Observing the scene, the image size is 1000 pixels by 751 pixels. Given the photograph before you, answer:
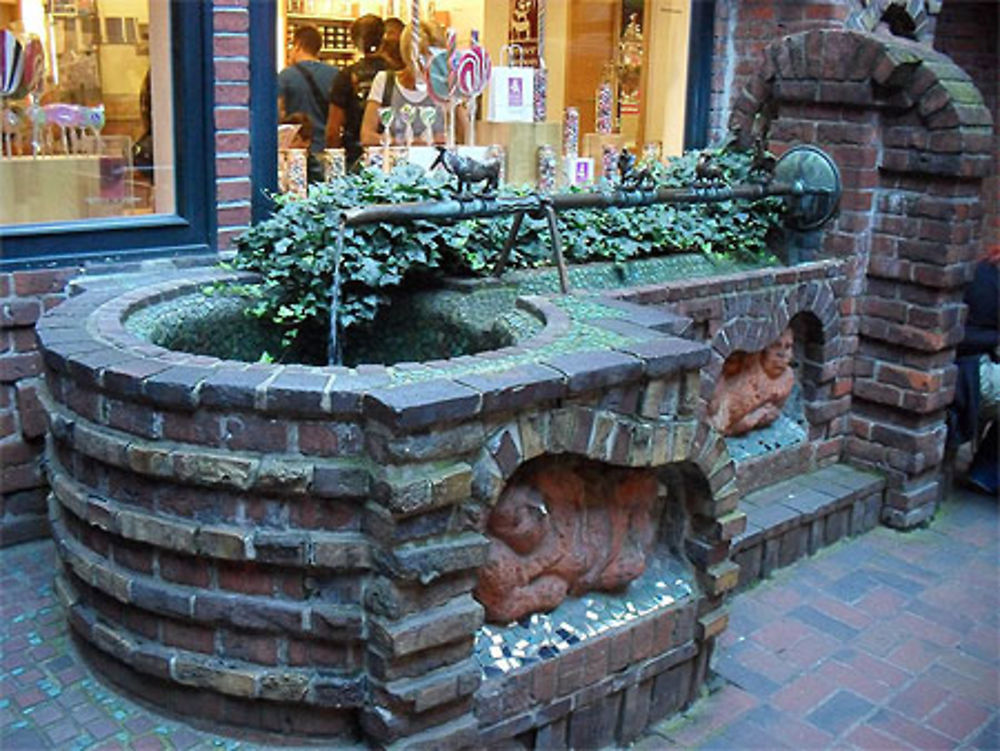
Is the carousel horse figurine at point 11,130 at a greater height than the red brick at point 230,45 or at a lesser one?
lesser

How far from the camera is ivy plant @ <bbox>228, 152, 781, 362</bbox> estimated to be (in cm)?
396

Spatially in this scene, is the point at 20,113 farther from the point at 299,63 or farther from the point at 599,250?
the point at 599,250

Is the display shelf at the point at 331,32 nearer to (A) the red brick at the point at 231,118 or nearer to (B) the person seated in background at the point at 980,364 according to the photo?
(A) the red brick at the point at 231,118

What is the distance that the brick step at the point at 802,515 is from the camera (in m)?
4.52

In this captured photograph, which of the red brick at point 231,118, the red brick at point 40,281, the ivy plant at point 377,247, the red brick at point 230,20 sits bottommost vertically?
the red brick at point 40,281

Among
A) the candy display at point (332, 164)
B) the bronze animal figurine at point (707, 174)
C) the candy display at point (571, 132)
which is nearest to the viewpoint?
the bronze animal figurine at point (707, 174)

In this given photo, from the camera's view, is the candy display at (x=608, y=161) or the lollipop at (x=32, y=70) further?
the candy display at (x=608, y=161)

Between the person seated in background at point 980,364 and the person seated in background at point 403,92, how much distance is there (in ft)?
9.46

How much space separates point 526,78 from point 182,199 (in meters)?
2.19

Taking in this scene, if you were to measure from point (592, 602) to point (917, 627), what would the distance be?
5.41ft

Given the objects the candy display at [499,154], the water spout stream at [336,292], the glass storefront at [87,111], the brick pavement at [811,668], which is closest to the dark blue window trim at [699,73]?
the candy display at [499,154]

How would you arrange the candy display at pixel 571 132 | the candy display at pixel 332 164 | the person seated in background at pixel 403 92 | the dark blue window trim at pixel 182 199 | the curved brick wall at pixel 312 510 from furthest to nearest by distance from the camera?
the candy display at pixel 571 132, the person seated in background at pixel 403 92, the candy display at pixel 332 164, the dark blue window trim at pixel 182 199, the curved brick wall at pixel 312 510

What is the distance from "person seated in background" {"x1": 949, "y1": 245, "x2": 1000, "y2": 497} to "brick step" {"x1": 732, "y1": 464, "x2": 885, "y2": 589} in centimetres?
73

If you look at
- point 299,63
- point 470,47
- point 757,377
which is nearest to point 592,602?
point 757,377
